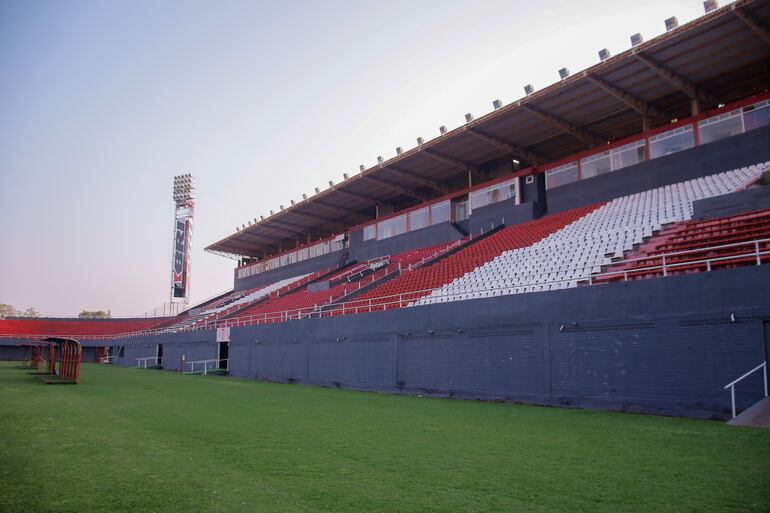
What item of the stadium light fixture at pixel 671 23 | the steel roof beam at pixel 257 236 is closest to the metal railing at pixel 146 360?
the steel roof beam at pixel 257 236

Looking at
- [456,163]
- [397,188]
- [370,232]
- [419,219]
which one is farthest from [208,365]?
[456,163]

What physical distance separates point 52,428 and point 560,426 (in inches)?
325

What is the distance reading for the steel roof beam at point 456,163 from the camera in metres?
30.1

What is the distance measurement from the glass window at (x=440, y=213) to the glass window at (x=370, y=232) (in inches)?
252

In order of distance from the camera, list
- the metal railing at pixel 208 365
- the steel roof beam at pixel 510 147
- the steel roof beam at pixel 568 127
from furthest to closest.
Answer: the metal railing at pixel 208 365, the steel roof beam at pixel 510 147, the steel roof beam at pixel 568 127

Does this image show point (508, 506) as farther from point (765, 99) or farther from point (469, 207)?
point (469, 207)

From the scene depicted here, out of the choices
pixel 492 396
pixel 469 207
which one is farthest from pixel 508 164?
pixel 492 396

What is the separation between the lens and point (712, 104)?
22.7m

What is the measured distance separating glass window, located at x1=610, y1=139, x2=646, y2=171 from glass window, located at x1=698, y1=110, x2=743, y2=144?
8.28ft

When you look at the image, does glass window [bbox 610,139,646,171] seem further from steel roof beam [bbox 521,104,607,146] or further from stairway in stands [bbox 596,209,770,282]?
stairway in stands [bbox 596,209,770,282]

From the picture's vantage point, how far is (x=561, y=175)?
2673 cm

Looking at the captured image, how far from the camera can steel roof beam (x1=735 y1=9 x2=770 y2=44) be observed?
1780 centimetres

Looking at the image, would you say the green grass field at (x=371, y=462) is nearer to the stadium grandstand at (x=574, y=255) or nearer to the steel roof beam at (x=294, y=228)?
the stadium grandstand at (x=574, y=255)

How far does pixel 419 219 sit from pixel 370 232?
5747 mm
